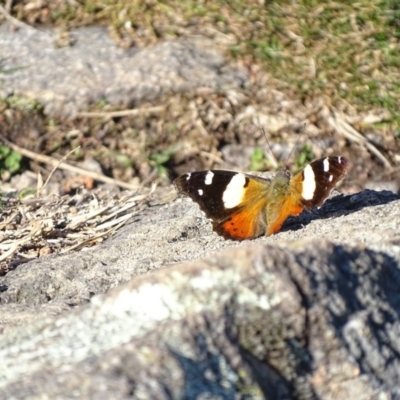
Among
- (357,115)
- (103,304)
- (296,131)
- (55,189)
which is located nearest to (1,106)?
(55,189)

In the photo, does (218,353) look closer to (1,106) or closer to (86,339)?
(86,339)

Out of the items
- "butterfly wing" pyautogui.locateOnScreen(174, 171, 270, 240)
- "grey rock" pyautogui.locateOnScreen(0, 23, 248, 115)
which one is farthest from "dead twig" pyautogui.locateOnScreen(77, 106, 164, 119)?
"butterfly wing" pyautogui.locateOnScreen(174, 171, 270, 240)

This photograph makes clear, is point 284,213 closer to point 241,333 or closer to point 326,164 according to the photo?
point 326,164

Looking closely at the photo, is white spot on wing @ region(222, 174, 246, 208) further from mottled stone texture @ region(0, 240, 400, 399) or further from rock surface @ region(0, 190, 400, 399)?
mottled stone texture @ region(0, 240, 400, 399)

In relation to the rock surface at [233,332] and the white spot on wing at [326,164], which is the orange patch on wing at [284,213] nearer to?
the white spot on wing at [326,164]

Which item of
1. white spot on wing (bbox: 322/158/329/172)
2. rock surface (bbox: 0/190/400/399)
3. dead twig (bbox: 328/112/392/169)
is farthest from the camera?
dead twig (bbox: 328/112/392/169)

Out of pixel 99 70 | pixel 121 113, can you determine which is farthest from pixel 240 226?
pixel 99 70
